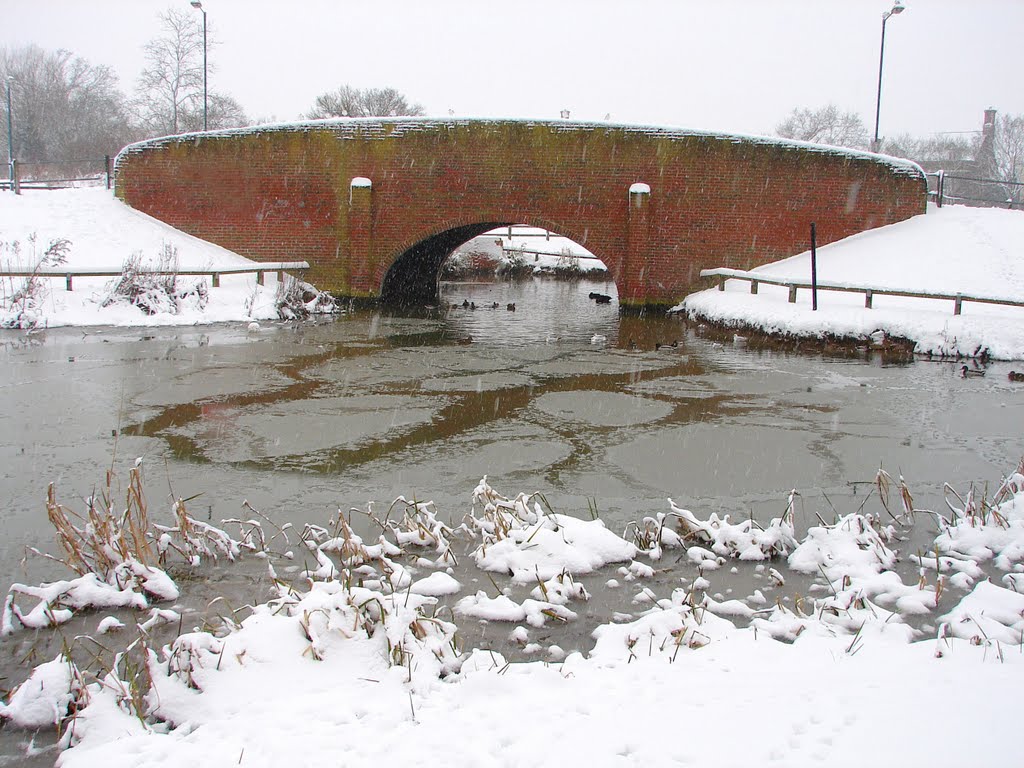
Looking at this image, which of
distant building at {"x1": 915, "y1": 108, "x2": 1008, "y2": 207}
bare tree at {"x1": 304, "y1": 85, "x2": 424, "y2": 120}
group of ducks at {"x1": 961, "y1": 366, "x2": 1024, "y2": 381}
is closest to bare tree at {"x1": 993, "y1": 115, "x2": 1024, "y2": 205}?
distant building at {"x1": 915, "y1": 108, "x2": 1008, "y2": 207}

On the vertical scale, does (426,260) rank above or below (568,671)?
above

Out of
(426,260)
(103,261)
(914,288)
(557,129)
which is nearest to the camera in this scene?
(914,288)

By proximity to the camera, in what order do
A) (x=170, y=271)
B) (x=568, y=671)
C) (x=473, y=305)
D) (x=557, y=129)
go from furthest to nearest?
(x=473, y=305)
(x=557, y=129)
(x=170, y=271)
(x=568, y=671)

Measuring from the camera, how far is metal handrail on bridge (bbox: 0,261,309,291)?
16312 millimetres

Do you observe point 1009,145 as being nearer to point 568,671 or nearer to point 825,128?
point 825,128

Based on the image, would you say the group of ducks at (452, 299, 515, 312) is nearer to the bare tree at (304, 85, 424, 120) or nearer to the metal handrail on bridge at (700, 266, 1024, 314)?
the metal handrail on bridge at (700, 266, 1024, 314)

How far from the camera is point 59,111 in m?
61.8

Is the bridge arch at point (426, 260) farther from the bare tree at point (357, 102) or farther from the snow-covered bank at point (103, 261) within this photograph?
the bare tree at point (357, 102)

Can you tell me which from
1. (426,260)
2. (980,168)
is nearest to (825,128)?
(980,168)

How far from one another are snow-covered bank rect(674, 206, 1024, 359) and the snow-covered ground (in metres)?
9.84

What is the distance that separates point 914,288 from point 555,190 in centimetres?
858

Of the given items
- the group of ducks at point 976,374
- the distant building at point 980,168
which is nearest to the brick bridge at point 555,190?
the group of ducks at point 976,374

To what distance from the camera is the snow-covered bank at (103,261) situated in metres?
15.8

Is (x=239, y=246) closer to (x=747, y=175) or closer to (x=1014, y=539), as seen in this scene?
(x=747, y=175)
